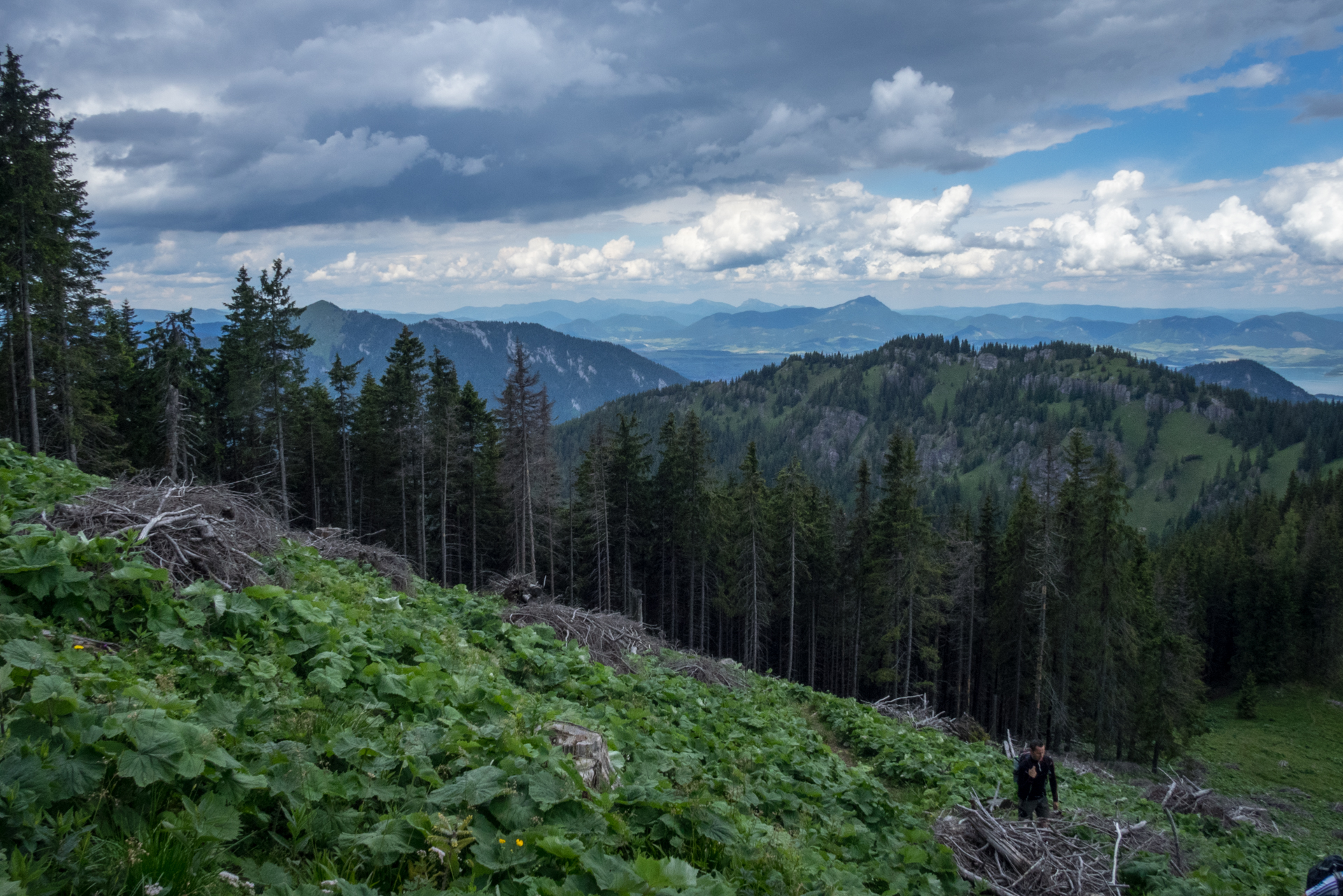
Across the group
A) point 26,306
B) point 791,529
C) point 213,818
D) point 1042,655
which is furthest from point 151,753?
point 791,529

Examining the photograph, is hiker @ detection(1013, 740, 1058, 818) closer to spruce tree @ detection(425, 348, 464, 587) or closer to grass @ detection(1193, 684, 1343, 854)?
grass @ detection(1193, 684, 1343, 854)

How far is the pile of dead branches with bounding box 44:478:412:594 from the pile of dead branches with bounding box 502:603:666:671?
17.0ft

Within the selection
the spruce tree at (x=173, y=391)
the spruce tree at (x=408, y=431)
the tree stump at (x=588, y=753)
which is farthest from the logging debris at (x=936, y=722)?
the spruce tree at (x=173, y=391)

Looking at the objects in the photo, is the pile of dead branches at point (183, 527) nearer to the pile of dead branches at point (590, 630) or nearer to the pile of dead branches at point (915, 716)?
the pile of dead branches at point (590, 630)

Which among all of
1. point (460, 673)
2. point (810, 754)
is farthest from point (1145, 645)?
point (460, 673)

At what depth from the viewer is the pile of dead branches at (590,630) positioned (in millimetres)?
11953

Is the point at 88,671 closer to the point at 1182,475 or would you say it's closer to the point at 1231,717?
the point at 1231,717

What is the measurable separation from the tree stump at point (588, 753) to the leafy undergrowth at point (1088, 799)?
5.59 m

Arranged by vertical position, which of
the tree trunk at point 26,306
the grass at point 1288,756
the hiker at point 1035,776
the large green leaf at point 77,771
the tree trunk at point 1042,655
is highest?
the tree trunk at point 26,306

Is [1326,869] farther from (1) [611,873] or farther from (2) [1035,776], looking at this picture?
(1) [611,873]

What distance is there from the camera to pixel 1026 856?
7.08 metres

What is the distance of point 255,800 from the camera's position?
11.5 ft

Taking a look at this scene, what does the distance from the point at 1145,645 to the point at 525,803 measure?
40355 millimetres

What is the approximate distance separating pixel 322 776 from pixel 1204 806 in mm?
17873
